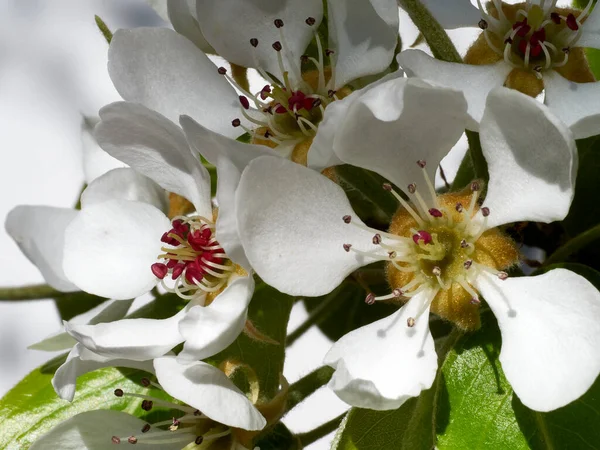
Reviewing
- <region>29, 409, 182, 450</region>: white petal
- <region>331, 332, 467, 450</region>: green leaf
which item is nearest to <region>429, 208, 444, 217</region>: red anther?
<region>331, 332, 467, 450</region>: green leaf

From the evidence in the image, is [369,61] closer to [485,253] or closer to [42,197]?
[485,253]

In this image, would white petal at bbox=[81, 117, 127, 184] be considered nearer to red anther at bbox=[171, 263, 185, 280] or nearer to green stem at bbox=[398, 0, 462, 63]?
red anther at bbox=[171, 263, 185, 280]

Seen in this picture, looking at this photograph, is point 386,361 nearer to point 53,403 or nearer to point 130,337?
point 130,337

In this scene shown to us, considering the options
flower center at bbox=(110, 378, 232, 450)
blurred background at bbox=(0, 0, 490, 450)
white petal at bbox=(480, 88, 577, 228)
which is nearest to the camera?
white petal at bbox=(480, 88, 577, 228)

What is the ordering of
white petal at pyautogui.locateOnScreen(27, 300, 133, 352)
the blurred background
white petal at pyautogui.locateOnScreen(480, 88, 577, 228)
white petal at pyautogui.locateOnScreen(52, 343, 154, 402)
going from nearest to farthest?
1. white petal at pyautogui.locateOnScreen(480, 88, 577, 228)
2. white petal at pyautogui.locateOnScreen(52, 343, 154, 402)
3. white petal at pyautogui.locateOnScreen(27, 300, 133, 352)
4. the blurred background

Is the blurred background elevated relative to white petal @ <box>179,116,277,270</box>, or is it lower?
lower

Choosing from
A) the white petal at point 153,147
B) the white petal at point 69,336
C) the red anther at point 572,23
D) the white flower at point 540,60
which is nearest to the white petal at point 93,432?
the white petal at point 69,336

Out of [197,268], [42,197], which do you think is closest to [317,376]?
[197,268]
